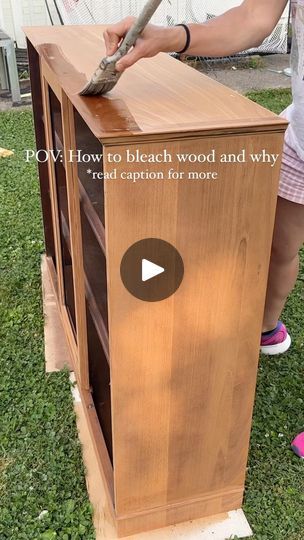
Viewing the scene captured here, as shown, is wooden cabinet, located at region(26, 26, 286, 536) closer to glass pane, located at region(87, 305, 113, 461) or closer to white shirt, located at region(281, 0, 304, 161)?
glass pane, located at region(87, 305, 113, 461)

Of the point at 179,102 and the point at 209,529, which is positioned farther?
the point at 209,529

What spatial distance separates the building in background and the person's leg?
5.14m

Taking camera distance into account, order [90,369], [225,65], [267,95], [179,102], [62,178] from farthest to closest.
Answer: [225,65] < [267,95] < [62,178] < [90,369] < [179,102]

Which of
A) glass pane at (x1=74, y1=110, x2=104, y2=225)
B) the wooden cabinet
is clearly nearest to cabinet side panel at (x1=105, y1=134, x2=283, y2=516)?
the wooden cabinet

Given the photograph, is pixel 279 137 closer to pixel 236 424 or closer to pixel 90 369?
pixel 236 424

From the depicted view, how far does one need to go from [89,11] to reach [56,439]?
18.4ft

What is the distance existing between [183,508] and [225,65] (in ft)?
20.6

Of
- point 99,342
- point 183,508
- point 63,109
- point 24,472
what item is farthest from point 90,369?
point 63,109

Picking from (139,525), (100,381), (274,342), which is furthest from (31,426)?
(274,342)

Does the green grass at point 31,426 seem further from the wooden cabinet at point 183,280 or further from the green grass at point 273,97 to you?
the green grass at point 273,97

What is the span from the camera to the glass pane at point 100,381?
1905 millimetres

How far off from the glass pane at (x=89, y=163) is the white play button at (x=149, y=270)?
16.0 inches

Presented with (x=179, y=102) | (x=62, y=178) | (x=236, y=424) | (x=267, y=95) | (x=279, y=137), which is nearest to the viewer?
(x=279, y=137)

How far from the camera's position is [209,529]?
5.82 ft
